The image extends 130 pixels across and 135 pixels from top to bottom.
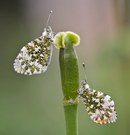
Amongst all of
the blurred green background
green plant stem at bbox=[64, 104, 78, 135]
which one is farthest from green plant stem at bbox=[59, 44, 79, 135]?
the blurred green background

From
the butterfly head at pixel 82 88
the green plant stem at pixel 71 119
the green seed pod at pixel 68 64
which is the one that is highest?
the green seed pod at pixel 68 64

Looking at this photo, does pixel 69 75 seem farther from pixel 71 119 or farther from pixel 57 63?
pixel 57 63

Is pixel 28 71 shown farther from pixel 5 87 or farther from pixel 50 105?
pixel 5 87

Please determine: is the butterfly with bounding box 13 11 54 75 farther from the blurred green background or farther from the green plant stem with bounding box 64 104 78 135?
the blurred green background

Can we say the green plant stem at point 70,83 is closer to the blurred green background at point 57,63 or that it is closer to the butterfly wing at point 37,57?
the butterfly wing at point 37,57

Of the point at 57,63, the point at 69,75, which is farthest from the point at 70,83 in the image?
the point at 57,63

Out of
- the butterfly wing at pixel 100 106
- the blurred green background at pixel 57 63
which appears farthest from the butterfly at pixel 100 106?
the blurred green background at pixel 57 63

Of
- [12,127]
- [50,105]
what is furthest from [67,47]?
[50,105]
